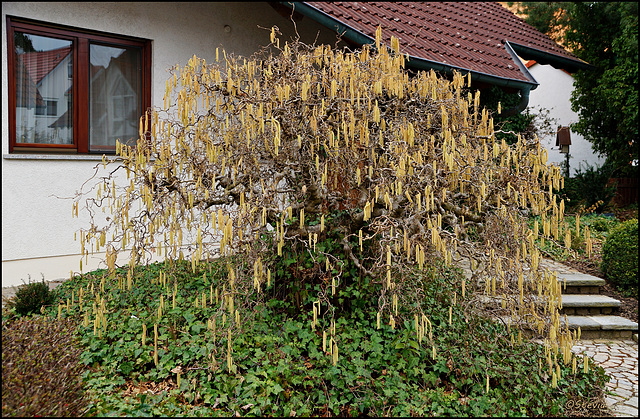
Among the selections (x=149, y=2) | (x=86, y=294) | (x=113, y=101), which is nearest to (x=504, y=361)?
(x=86, y=294)

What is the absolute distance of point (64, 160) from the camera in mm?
6152

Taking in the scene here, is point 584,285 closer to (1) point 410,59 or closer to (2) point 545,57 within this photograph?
(1) point 410,59

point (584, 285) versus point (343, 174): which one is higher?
point (343, 174)

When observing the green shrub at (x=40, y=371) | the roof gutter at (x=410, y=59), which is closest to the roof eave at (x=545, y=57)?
the roof gutter at (x=410, y=59)

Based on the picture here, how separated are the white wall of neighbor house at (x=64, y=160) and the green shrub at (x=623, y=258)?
21.7 ft

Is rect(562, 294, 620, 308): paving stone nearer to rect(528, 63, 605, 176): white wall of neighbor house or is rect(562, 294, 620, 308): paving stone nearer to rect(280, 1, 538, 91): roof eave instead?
rect(280, 1, 538, 91): roof eave

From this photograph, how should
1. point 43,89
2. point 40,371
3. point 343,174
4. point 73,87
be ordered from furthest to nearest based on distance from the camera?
point 73,87 < point 43,89 < point 343,174 < point 40,371

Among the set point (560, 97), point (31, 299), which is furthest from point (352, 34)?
point (560, 97)

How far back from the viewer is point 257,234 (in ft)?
12.2

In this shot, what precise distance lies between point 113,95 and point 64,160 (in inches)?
50.1

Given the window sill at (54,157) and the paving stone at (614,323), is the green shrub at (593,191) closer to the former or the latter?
the paving stone at (614,323)

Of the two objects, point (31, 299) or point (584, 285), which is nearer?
point (31, 299)

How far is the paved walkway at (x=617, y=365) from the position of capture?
4.13 m

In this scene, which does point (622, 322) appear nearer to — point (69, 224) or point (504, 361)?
point (504, 361)
